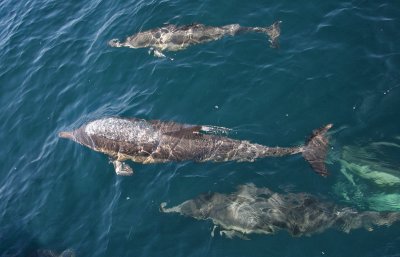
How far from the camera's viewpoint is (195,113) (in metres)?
16.0

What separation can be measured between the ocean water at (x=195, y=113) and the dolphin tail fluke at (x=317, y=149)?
0.31 m

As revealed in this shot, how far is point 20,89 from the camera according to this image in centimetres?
2180

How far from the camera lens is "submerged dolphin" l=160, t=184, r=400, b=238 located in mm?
11766

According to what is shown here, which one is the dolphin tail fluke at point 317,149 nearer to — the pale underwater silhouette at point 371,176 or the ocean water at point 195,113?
the ocean water at point 195,113

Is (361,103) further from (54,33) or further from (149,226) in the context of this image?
(54,33)

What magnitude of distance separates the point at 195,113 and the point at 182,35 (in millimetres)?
4934

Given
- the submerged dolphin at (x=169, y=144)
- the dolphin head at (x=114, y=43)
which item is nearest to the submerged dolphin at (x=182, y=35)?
the dolphin head at (x=114, y=43)

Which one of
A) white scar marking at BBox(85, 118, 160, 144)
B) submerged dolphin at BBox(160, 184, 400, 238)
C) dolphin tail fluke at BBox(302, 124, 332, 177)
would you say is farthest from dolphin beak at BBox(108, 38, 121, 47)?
dolphin tail fluke at BBox(302, 124, 332, 177)

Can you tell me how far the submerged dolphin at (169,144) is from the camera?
1346 centimetres

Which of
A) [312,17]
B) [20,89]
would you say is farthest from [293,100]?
[20,89]

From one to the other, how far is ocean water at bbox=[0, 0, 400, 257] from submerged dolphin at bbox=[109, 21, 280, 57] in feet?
1.13

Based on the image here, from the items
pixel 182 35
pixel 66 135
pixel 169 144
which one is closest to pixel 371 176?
pixel 169 144

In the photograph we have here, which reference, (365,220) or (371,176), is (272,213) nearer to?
(365,220)

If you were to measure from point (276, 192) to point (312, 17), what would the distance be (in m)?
8.68
